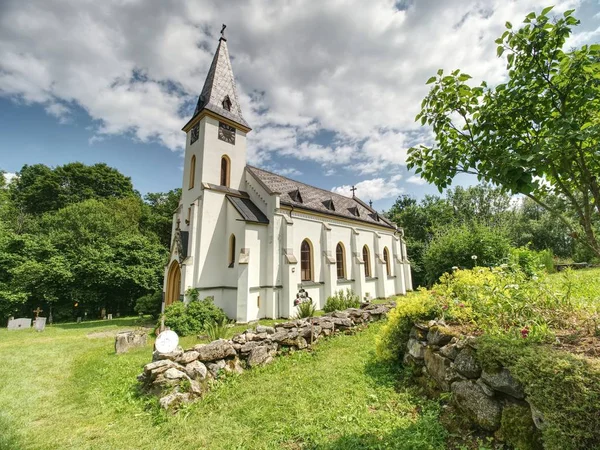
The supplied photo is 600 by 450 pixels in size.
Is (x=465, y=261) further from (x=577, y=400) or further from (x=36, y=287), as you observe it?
(x=36, y=287)

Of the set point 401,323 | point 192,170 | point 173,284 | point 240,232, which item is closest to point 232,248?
point 240,232

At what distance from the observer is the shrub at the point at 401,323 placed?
18.5 ft

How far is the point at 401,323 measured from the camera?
236 inches

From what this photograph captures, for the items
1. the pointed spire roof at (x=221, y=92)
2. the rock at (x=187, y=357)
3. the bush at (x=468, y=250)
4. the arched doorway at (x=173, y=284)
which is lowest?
the rock at (x=187, y=357)

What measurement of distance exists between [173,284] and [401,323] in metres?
13.7

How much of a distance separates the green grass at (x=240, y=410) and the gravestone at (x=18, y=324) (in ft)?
36.0

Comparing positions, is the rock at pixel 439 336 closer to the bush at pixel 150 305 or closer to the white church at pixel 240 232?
the white church at pixel 240 232

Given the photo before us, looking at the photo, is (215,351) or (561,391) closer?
(561,391)

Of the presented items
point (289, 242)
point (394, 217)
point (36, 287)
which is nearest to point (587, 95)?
point (289, 242)

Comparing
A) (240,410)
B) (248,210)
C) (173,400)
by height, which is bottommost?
(240,410)

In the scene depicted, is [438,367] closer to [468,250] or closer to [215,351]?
[215,351]

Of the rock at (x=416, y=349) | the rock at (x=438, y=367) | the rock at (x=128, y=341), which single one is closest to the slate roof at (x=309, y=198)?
the rock at (x=128, y=341)

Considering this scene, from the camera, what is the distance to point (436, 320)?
5.18 metres

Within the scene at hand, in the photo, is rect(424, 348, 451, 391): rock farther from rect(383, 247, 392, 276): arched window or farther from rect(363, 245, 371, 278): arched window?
rect(383, 247, 392, 276): arched window
